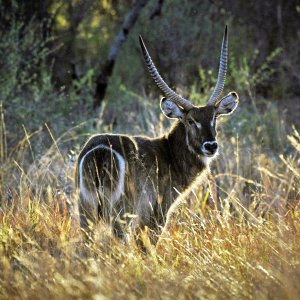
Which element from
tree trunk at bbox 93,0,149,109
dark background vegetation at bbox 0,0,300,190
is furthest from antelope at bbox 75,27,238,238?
tree trunk at bbox 93,0,149,109

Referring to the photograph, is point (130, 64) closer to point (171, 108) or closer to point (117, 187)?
point (171, 108)

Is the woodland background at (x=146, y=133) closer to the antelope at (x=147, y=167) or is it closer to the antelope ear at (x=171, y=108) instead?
the antelope at (x=147, y=167)

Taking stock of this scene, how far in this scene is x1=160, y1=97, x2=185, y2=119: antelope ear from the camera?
5.87 metres

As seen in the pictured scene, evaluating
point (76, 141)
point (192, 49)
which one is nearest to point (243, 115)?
point (76, 141)

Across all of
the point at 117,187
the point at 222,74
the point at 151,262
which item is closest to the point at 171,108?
the point at 222,74

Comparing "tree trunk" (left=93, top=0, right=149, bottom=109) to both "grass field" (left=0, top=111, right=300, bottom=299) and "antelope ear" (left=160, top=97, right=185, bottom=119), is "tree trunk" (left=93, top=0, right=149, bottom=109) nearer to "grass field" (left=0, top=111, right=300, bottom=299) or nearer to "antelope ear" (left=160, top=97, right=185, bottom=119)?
"antelope ear" (left=160, top=97, right=185, bottom=119)

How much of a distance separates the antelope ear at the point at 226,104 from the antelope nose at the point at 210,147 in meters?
0.51

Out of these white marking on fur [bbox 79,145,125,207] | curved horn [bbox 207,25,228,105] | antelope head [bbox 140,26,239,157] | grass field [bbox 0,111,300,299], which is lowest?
grass field [bbox 0,111,300,299]

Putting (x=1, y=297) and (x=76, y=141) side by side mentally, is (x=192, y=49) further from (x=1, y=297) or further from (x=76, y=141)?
(x=1, y=297)

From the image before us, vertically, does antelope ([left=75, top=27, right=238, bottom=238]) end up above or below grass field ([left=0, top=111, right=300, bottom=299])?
above

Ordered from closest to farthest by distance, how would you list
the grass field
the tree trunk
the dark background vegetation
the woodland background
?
the grass field < the woodland background < the dark background vegetation < the tree trunk

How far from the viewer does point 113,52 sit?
11305 millimetres

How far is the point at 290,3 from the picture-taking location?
14617mm

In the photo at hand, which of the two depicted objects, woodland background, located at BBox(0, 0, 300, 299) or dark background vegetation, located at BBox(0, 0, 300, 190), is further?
dark background vegetation, located at BBox(0, 0, 300, 190)
